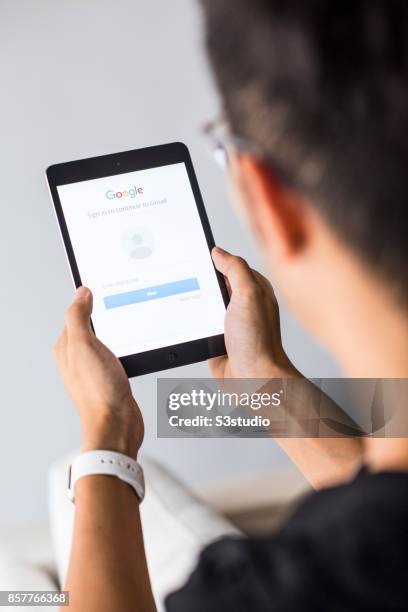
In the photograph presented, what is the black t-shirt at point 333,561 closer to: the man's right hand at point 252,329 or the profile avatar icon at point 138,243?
the man's right hand at point 252,329

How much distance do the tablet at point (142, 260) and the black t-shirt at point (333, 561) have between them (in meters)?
0.68

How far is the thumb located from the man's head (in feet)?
1.87

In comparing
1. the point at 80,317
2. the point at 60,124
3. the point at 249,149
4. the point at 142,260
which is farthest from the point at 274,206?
the point at 60,124

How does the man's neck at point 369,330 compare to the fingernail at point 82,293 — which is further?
the fingernail at point 82,293

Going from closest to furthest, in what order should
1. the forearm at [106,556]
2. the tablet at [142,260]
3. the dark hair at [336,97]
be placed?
the dark hair at [336,97] → the forearm at [106,556] → the tablet at [142,260]

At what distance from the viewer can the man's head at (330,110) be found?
38cm

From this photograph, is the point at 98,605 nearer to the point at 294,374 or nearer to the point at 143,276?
the point at 294,374

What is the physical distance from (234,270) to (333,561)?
2.22 feet

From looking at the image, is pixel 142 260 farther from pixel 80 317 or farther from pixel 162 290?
pixel 80 317

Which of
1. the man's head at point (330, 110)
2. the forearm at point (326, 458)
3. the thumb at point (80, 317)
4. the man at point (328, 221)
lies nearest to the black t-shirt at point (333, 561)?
the man at point (328, 221)

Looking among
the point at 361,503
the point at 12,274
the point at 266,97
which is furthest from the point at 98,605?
the point at 12,274

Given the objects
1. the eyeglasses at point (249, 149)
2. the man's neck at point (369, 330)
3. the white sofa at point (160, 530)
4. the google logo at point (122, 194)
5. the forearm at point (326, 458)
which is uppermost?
the eyeglasses at point (249, 149)

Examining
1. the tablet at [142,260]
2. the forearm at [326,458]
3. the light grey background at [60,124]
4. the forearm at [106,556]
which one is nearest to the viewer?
the forearm at [106,556]

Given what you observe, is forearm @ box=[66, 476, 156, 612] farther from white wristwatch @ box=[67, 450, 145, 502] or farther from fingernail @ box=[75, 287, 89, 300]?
fingernail @ box=[75, 287, 89, 300]
